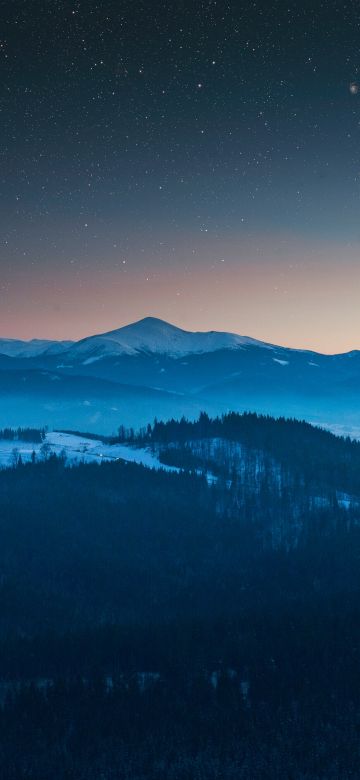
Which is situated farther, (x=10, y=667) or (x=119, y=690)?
(x=10, y=667)

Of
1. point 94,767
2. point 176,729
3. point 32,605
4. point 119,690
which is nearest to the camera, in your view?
point 94,767

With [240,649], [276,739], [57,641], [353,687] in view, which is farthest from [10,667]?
[353,687]

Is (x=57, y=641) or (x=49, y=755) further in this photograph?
(x=57, y=641)

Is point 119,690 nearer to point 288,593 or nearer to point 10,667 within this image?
point 10,667

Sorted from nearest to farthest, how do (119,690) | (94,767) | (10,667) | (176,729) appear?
(94,767) < (176,729) < (119,690) < (10,667)

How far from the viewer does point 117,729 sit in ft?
359

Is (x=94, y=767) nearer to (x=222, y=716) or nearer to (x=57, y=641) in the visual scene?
(x=222, y=716)

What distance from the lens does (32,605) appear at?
17875 centimetres

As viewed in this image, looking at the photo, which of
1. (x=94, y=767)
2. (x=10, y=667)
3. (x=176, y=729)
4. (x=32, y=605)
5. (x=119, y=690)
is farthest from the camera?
(x=32, y=605)

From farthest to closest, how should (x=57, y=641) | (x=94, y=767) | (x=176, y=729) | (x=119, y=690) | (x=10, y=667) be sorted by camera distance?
(x=57, y=641) < (x=10, y=667) < (x=119, y=690) < (x=176, y=729) < (x=94, y=767)

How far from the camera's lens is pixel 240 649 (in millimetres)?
140000

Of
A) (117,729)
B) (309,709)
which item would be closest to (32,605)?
(117,729)

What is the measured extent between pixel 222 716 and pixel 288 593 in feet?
265

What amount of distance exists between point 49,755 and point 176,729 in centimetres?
2109
